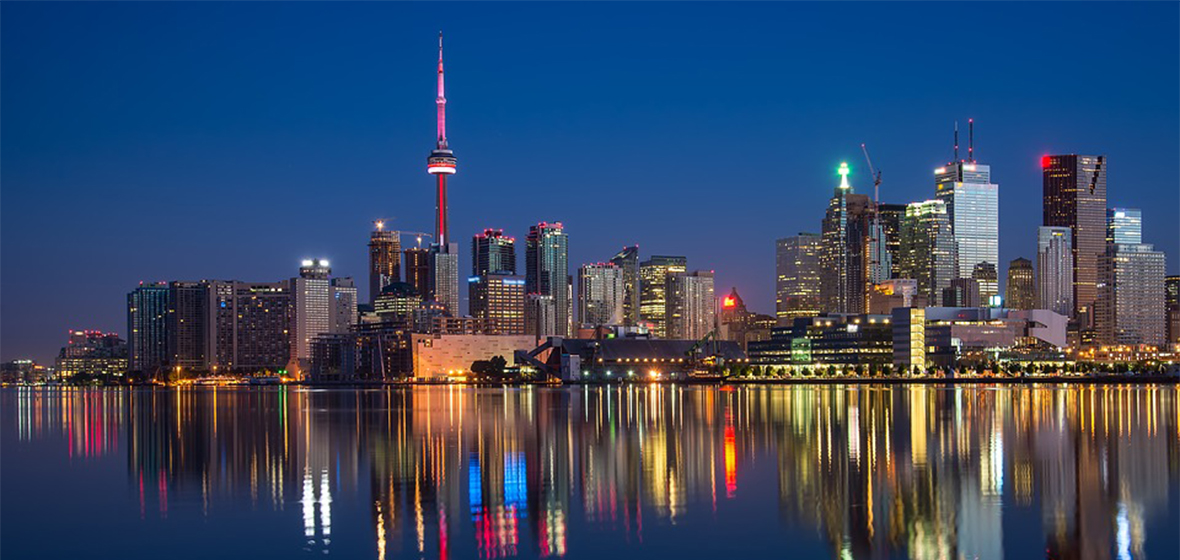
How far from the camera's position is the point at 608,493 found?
35.3 m

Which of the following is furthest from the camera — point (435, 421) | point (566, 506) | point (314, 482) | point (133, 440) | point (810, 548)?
point (435, 421)

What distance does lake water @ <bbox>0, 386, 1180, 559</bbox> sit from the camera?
1063 inches

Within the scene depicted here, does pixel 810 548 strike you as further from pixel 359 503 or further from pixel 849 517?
pixel 359 503

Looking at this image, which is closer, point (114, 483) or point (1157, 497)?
point (1157, 497)

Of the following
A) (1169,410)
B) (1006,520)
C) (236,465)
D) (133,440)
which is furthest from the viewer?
(1169,410)

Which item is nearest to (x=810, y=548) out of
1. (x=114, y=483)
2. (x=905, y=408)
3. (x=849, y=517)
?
(x=849, y=517)

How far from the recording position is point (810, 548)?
2619 centimetres

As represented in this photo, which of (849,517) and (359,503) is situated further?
(359,503)

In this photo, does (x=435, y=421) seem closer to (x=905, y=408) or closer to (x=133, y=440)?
(x=133, y=440)

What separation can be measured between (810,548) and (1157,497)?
12498mm

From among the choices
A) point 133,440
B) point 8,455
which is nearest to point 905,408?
point 133,440

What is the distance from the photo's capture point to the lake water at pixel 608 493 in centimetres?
2700

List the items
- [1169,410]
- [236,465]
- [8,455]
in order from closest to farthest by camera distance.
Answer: [236,465] → [8,455] → [1169,410]

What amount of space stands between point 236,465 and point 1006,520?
28.3 m
